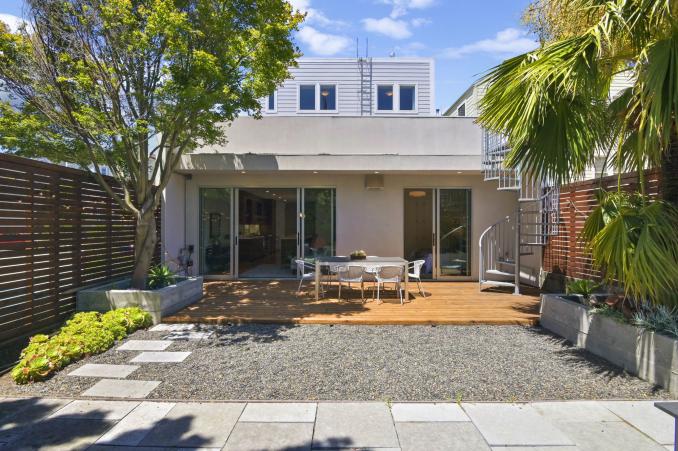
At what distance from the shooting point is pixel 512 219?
9.26m

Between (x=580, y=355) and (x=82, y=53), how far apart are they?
24.3ft

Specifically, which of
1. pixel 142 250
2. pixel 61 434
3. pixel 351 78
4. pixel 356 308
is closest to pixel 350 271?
pixel 356 308

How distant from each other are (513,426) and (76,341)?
451cm

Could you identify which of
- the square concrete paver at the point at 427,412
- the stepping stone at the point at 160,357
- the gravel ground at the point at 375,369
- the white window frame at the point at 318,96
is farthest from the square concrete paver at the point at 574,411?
the white window frame at the point at 318,96

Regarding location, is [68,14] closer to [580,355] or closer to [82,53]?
[82,53]

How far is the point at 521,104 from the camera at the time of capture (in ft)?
13.5

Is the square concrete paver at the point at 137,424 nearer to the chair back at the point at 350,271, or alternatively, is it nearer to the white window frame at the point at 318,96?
the chair back at the point at 350,271

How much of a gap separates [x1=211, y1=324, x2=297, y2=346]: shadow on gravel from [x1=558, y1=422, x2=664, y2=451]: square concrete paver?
3.26m

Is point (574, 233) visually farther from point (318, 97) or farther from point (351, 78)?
point (318, 97)

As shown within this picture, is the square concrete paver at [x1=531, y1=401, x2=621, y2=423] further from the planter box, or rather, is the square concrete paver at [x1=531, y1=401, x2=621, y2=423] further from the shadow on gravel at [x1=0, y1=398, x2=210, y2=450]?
the planter box

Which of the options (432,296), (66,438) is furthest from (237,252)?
(66,438)

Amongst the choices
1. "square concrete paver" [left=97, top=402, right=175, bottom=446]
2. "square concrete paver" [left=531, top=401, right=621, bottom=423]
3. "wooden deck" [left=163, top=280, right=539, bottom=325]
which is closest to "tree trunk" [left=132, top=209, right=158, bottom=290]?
"wooden deck" [left=163, top=280, right=539, bottom=325]

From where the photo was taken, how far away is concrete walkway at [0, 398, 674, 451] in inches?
104

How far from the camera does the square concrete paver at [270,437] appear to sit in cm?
262
